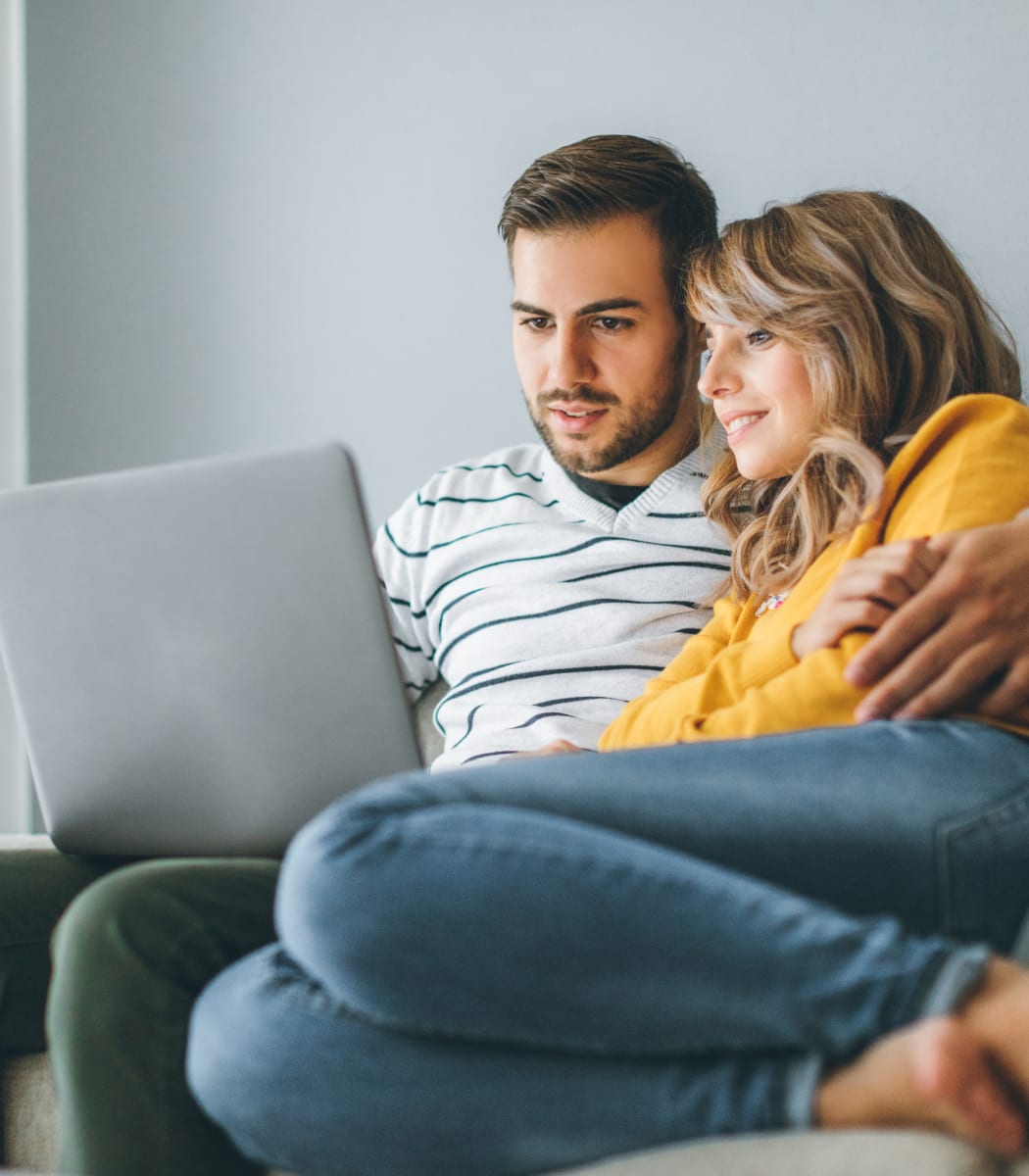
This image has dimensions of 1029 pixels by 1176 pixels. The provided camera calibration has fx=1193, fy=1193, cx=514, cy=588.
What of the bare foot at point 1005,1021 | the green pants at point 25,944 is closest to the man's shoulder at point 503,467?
the green pants at point 25,944

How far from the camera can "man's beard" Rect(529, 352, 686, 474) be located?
1484 millimetres

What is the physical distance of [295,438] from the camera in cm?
200

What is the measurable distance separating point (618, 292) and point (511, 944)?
37.1 inches

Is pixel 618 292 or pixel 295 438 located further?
pixel 295 438

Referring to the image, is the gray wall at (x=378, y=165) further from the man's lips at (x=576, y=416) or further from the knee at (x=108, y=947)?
the knee at (x=108, y=947)

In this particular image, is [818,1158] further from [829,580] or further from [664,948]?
[829,580]

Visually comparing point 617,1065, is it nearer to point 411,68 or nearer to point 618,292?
point 618,292

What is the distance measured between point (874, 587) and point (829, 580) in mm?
159

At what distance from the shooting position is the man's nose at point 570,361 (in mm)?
1476

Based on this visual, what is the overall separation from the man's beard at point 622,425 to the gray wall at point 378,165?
32cm

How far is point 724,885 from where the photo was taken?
2.42 feet

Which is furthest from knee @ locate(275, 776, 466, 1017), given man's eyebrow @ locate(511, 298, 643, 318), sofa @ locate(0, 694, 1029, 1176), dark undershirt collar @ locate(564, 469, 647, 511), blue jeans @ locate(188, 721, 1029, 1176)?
man's eyebrow @ locate(511, 298, 643, 318)

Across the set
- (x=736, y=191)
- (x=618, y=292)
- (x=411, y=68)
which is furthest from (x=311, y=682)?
(x=411, y=68)

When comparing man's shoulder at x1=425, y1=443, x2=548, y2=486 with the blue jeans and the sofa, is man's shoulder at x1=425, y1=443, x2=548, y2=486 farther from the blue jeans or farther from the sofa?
the sofa
